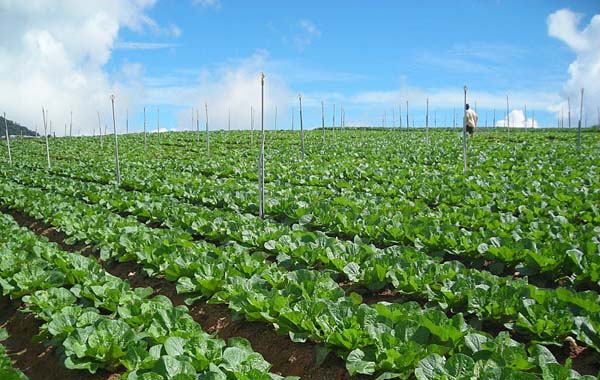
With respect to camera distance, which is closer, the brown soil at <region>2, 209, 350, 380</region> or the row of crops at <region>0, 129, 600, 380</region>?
the row of crops at <region>0, 129, 600, 380</region>

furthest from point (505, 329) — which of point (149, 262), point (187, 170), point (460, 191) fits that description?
point (187, 170)

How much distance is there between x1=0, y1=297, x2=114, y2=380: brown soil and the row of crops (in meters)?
0.16

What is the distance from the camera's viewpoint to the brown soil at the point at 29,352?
4.41 meters

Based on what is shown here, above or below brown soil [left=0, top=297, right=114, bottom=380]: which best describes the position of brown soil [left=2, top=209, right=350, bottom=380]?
above

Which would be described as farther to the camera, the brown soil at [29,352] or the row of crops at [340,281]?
the brown soil at [29,352]

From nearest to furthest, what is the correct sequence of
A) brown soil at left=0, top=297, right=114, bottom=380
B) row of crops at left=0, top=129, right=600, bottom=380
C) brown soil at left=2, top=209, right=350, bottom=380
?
row of crops at left=0, top=129, right=600, bottom=380 < brown soil at left=2, top=209, right=350, bottom=380 < brown soil at left=0, top=297, right=114, bottom=380

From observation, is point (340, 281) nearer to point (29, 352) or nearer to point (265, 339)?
point (265, 339)

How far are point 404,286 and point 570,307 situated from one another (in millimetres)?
1493

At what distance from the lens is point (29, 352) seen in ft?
16.8

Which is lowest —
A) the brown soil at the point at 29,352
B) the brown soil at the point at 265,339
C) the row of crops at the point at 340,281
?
the brown soil at the point at 29,352

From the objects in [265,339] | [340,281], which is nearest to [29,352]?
[265,339]

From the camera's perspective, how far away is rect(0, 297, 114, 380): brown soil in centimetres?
441

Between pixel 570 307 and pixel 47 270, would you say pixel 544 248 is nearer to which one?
pixel 570 307

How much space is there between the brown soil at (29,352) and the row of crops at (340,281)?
0.16 meters
